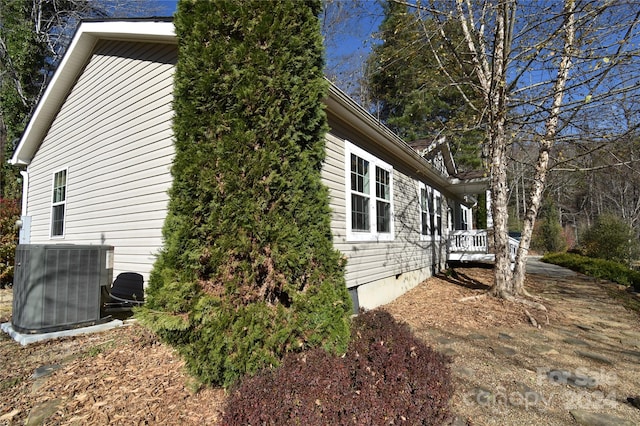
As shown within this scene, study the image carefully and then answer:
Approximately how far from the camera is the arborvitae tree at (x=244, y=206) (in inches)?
108

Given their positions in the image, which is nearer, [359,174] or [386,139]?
[359,174]

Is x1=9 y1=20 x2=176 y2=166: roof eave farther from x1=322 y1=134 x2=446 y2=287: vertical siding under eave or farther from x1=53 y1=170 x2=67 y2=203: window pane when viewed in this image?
x1=322 y1=134 x2=446 y2=287: vertical siding under eave

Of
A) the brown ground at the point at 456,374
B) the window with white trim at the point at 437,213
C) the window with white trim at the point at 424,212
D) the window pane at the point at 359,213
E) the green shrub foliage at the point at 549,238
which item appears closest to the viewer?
the brown ground at the point at 456,374

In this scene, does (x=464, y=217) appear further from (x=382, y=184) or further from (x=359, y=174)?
(x=359, y=174)

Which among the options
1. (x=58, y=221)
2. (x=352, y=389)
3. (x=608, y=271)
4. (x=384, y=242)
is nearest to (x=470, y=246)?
(x=608, y=271)

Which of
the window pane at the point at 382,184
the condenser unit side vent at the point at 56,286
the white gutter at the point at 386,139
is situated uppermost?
the white gutter at the point at 386,139

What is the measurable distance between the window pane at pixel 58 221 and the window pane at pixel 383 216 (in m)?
7.04

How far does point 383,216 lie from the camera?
7.41 meters

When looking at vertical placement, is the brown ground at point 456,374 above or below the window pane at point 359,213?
below

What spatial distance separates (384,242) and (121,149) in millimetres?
5208

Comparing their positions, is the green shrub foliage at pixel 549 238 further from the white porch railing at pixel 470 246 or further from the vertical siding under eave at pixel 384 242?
the vertical siding under eave at pixel 384 242

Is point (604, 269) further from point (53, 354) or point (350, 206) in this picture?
point (53, 354)

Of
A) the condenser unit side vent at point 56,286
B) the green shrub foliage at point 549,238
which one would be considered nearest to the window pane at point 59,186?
the condenser unit side vent at point 56,286

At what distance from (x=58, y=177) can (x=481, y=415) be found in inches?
372
